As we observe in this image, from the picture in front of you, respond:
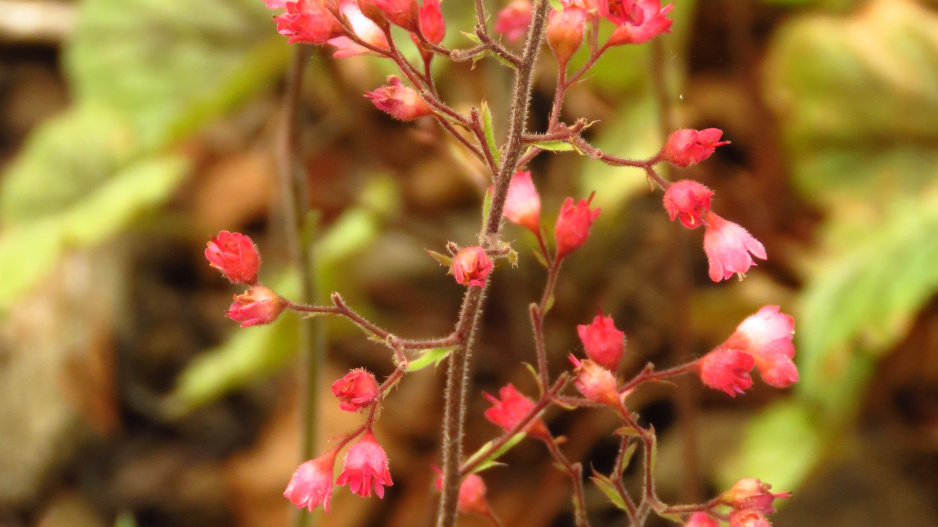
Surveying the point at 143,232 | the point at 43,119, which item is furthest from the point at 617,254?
the point at 43,119

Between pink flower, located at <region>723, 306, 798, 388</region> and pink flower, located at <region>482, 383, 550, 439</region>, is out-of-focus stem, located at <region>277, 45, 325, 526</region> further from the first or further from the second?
pink flower, located at <region>723, 306, 798, 388</region>

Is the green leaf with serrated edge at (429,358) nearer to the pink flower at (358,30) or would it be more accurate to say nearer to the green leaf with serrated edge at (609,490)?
the green leaf with serrated edge at (609,490)

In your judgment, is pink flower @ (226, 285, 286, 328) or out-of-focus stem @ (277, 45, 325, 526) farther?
out-of-focus stem @ (277, 45, 325, 526)

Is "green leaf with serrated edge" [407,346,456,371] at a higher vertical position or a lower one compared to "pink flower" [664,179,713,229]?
lower

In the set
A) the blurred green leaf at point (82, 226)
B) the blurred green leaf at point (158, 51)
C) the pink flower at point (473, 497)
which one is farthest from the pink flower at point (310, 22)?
the blurred green leaf at point (158, 51)

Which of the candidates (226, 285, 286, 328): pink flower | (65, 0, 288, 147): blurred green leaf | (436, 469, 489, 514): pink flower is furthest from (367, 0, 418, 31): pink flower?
(65, 0, 288, 147): blurred green leaf

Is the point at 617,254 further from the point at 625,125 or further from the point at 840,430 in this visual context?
the point at 840,430
